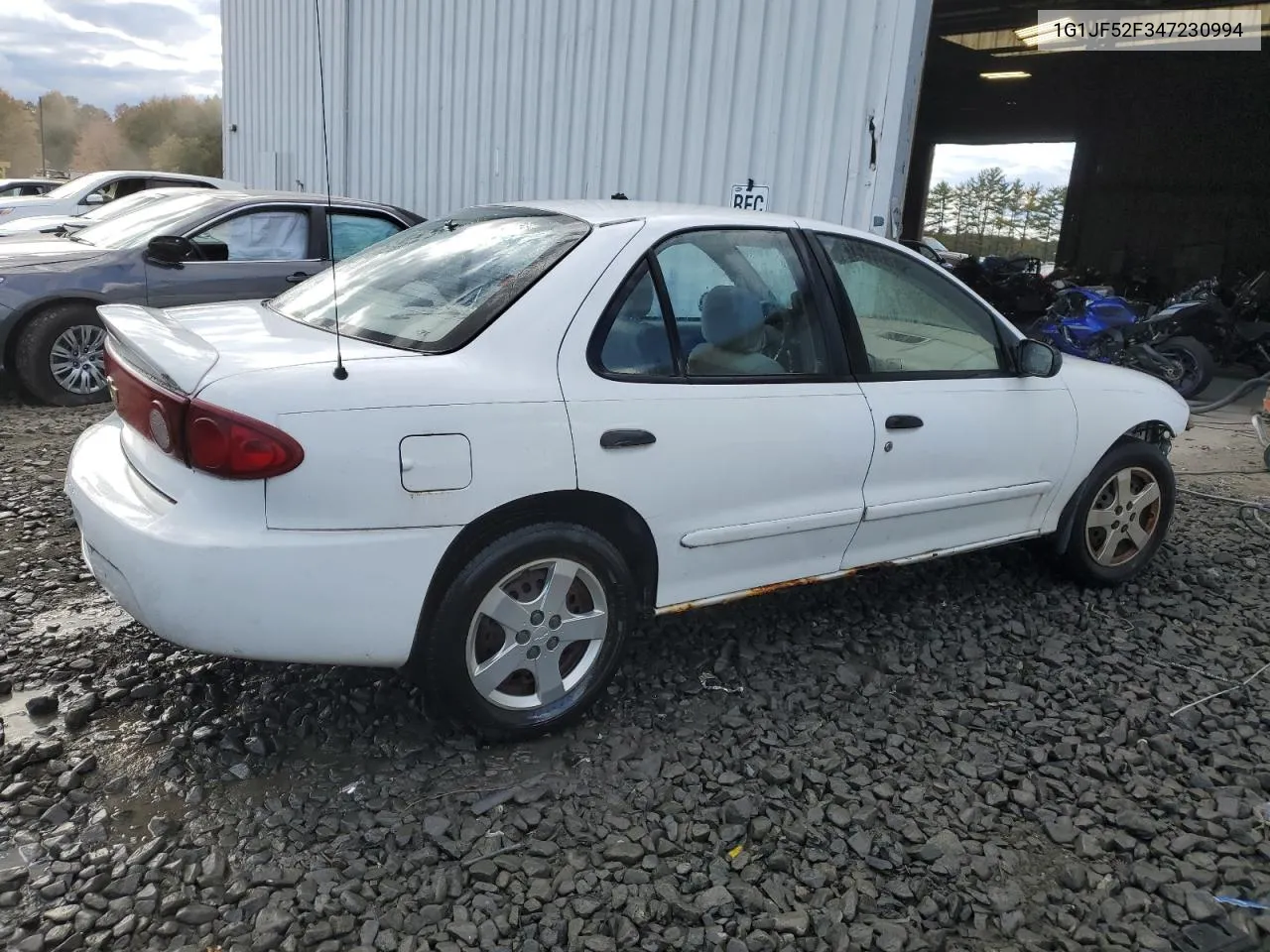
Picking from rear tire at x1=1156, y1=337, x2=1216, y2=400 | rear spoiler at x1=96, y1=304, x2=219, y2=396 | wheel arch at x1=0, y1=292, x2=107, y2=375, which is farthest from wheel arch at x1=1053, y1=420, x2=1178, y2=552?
rear tire at x1=1156, y1=337, x2=1216, y2=400

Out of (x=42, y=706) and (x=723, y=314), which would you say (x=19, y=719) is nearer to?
(x=42, y=706)

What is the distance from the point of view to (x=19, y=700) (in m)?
2.95

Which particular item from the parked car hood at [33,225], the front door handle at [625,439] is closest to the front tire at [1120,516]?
the front door handle at [625,439]

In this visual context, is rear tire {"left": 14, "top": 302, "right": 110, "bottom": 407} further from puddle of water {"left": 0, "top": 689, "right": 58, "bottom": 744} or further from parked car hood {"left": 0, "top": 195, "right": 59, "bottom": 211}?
parked car hood {"left": 0, "top": 195, "right": 59, "bottom": 211}

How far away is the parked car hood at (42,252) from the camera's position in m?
6.27

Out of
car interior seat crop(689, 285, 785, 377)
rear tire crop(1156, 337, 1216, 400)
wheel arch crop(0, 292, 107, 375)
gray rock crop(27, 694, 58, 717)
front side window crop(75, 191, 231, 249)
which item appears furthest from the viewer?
rear tire crop(1156, 337, 1216, 400)

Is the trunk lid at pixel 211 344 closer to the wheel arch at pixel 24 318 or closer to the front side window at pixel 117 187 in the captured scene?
the wheel arch at pixel 24 318

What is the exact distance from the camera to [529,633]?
2.78 meters

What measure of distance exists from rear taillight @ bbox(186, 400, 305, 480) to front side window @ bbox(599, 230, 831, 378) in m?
0.91

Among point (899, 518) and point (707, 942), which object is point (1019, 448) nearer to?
point (899, 518)

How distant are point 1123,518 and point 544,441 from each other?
112 inches

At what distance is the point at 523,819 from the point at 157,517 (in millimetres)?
1194

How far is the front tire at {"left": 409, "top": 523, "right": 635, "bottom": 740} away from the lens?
2.62 meters

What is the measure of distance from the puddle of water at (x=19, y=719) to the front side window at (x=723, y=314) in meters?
1.92
